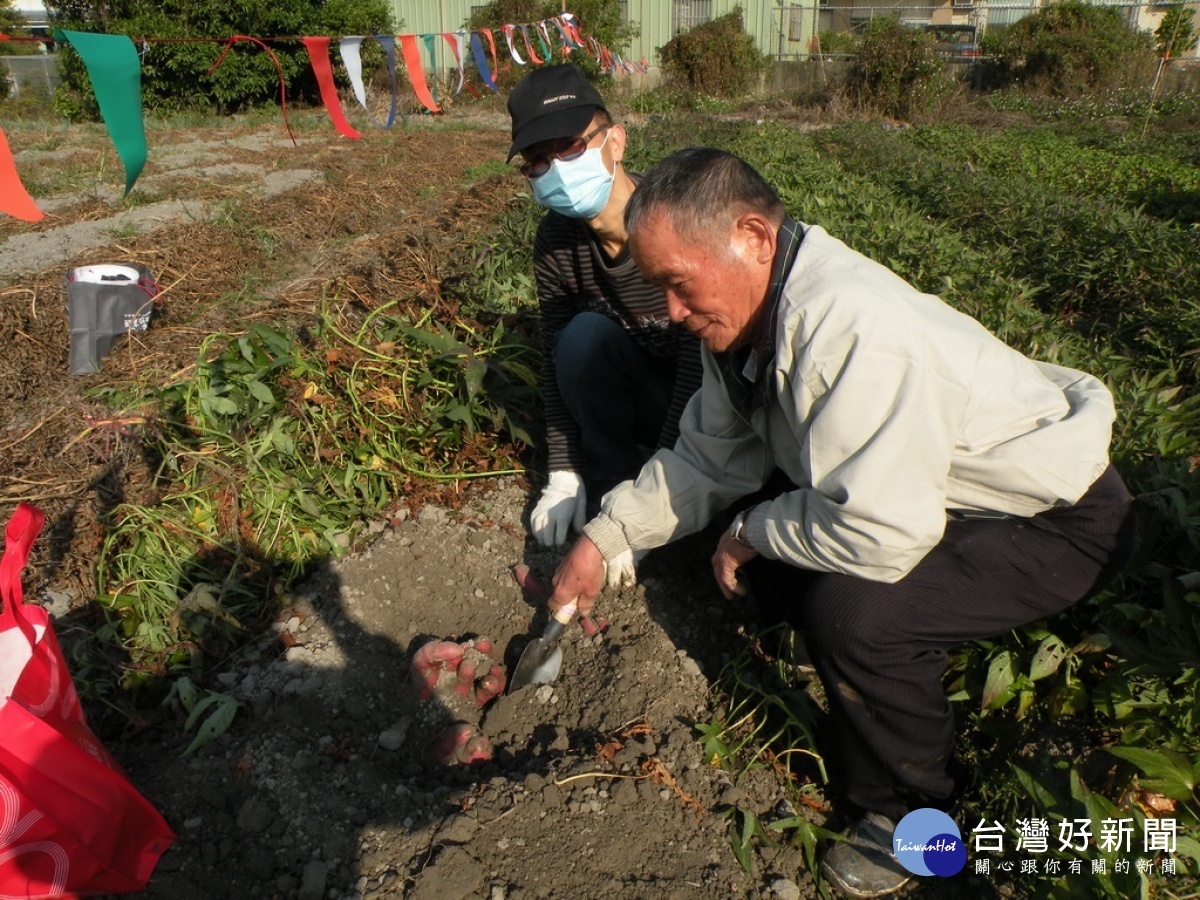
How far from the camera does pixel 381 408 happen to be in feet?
9.84

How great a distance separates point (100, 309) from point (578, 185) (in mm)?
2514

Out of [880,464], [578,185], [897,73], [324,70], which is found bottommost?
[880,464]

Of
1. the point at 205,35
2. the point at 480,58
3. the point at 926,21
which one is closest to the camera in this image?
the point at 480,58

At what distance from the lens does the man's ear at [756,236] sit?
1.54 metres

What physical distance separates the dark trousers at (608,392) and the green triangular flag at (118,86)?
159cm

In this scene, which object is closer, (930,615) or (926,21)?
(930,615)

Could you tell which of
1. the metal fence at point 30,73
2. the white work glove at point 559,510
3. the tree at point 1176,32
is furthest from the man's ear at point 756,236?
the metal fence at point 30,73

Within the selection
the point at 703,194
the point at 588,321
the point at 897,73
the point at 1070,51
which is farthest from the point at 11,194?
the point at 1070,51

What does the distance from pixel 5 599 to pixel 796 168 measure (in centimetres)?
640

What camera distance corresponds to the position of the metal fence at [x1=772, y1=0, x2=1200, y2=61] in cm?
2266

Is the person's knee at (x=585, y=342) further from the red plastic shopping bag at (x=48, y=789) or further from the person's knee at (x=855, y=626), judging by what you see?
the red plastic shopping bag at (x=48, y=789)

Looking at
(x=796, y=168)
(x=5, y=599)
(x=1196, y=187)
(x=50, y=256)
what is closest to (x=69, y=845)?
(x=5, y=599)

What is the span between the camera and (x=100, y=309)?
384 cm

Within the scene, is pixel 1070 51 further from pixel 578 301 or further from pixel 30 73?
pixel 30 73
